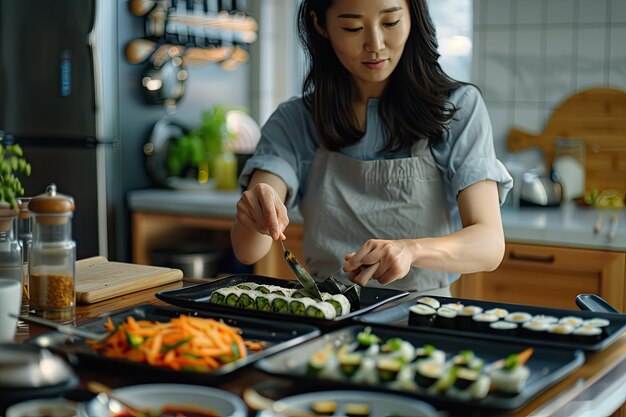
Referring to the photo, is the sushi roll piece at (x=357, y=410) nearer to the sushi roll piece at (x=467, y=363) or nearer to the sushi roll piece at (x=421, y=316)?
the sushi roll piece at (x=467, y=363)

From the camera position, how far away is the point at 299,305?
150 centimetres

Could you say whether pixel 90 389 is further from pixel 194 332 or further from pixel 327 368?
pixel 327 368

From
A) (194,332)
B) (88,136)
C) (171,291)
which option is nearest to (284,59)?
(88,136)

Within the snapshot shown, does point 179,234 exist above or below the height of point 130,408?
below

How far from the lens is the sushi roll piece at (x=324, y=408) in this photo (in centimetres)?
104

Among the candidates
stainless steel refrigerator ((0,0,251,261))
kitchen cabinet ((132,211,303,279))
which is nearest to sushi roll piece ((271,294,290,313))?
kitchen cabinet ((132,211,303,279))

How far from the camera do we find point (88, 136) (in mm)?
3422

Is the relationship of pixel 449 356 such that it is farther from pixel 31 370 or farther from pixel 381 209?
pixel 381 209

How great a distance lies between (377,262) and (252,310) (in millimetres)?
240

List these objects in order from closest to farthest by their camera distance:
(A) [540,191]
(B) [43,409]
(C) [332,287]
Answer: (B) [43,409] → (C) [332,287] → (A) [540,191]

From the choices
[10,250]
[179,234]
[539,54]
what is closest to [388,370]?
[10,250]

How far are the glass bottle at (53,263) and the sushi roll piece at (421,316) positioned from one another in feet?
1.93

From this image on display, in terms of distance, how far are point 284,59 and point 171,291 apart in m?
2.56

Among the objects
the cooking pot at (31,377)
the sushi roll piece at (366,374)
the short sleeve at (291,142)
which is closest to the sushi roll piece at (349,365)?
the sushi roll piece at (366,374)
